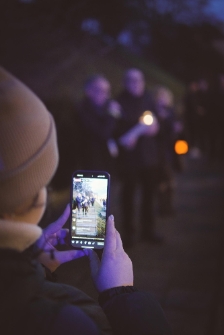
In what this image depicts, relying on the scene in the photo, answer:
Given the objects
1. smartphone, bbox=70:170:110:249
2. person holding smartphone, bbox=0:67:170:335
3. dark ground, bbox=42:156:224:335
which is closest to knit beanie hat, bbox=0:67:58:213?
person holding smartphone, bbox=0:67:170:335

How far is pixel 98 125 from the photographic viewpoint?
20.2 feet

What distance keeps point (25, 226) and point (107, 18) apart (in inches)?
239

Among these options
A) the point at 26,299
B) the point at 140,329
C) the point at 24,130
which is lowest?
the point at 140,329

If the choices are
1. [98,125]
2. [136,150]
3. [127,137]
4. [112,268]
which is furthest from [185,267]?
[112,268]

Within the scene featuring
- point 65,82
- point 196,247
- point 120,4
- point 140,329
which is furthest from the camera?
point 65,82

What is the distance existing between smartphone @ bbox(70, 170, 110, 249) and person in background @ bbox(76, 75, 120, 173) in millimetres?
3985

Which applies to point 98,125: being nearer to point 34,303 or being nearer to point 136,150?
point 136,150

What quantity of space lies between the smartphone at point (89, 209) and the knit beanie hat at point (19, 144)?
2.13 feet

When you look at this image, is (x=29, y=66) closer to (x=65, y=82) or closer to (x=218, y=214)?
(x=65, y=82)

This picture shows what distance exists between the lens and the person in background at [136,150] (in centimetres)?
618

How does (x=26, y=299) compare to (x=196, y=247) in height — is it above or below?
above

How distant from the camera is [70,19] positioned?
5.90m

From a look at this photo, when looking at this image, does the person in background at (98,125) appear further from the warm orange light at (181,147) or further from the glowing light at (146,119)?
the warm orange light at (181,147)

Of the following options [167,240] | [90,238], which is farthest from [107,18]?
[90,238]
